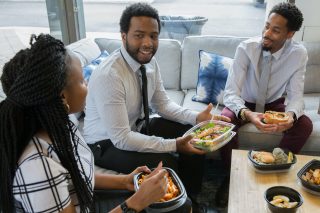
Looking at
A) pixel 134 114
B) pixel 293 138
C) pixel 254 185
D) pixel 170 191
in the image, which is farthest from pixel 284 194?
pixel 134 114

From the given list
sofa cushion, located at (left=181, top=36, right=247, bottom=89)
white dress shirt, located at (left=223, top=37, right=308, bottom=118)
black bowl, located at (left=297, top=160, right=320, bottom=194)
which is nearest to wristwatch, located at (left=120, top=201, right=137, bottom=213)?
black bowl, located at (left=297, top=160, right=320, bottom=194)

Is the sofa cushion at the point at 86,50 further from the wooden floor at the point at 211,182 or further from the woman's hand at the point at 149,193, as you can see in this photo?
the woman's hand at the point at 149,193

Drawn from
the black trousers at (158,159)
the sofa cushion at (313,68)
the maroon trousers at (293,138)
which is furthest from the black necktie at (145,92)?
the sofa cushion at (313,68)

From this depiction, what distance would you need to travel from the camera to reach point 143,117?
1862mm

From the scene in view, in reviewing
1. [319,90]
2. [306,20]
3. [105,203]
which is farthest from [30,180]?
[306,20]

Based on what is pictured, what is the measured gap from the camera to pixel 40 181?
0.83m

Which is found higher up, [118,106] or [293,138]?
[118,106]

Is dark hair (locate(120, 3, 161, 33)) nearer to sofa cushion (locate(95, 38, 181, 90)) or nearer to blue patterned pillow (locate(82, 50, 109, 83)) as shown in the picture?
blue patterned pillow (locate(82, 50, 109, 83))

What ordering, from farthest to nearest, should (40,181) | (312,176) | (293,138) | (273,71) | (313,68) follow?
(313,68) → (273,71) → (293,138) → (312,176) → (40,181)

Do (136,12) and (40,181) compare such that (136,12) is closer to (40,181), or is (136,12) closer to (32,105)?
(32,105)

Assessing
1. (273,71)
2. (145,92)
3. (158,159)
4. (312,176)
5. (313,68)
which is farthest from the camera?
(313,68)

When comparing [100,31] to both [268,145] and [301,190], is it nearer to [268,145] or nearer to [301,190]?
[268,145]

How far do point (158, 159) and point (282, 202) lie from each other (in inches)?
24.6

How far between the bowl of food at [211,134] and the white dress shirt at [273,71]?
1.28ft
